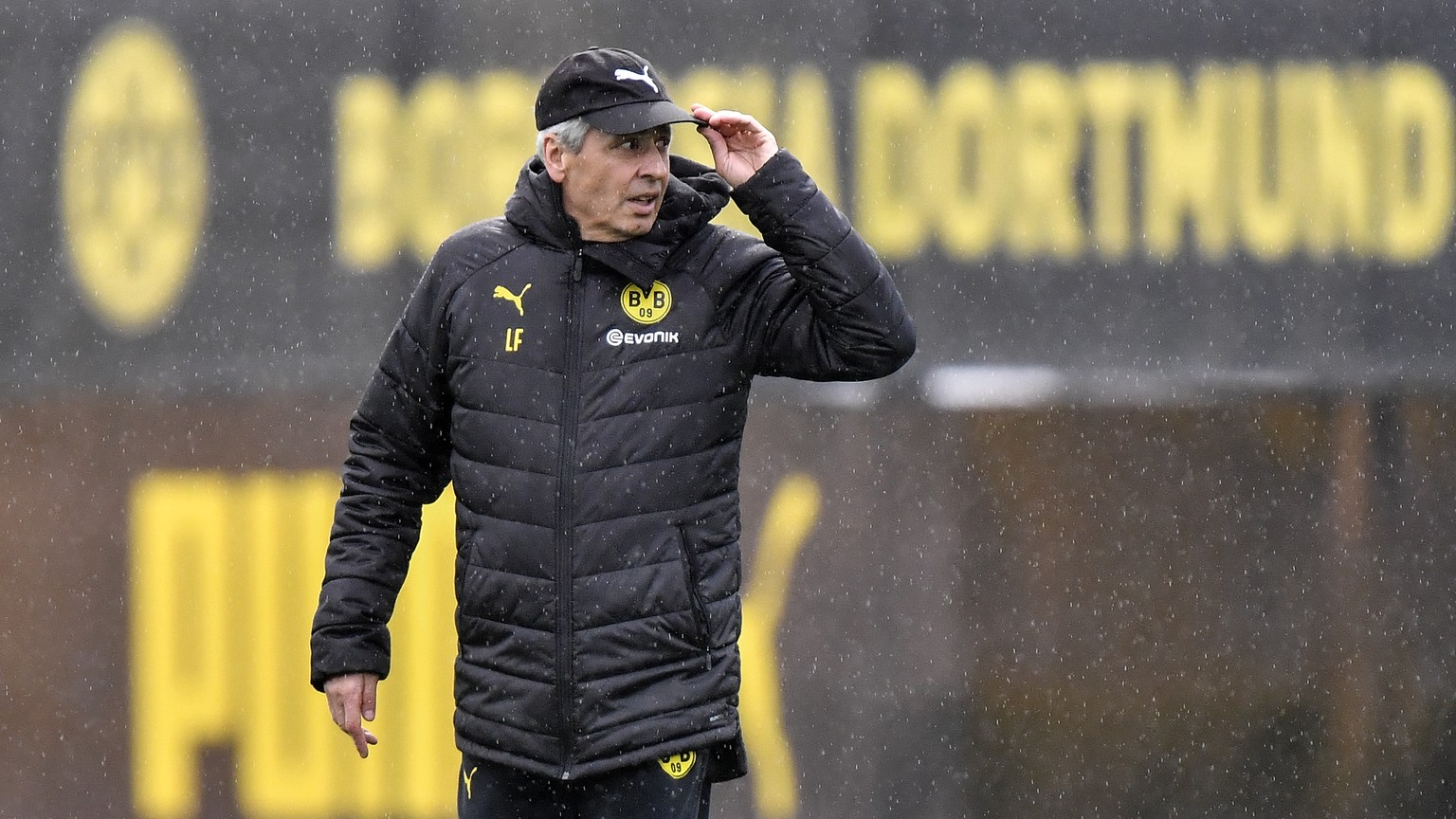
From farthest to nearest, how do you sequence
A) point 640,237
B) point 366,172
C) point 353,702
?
point 366,172, point 353,702, point 640,237

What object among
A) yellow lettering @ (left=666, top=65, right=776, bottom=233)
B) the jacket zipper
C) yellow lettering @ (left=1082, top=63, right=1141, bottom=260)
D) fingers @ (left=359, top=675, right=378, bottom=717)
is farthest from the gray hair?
yellow lettering @ (left=1082, top=63, right=1141, bottom=260)

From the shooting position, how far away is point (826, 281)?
3.02m

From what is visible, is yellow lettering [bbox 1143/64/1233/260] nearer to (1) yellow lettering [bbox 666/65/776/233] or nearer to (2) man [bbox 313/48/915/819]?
(1) yellow lettering [bbox 666/65/776/233]

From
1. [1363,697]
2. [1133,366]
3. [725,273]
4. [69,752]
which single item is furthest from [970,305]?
[69,752]

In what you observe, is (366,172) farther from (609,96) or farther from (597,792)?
(597,792)

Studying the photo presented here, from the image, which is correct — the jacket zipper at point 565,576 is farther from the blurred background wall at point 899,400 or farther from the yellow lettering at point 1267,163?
the yellow lettering at point 1267,163

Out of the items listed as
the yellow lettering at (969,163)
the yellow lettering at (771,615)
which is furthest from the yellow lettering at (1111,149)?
the yellow lettering at (771,615)

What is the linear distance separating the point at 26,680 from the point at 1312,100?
399 centimetres

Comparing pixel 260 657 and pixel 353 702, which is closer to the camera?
pixel 353 702

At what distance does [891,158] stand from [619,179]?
7.06 feet

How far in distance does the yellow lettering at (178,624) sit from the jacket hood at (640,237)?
7.33 ft

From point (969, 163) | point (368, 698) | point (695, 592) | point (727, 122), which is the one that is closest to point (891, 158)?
point (969, 163)

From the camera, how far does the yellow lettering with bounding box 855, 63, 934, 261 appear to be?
5.08 meters

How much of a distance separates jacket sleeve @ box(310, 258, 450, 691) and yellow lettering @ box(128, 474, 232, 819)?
190cm
